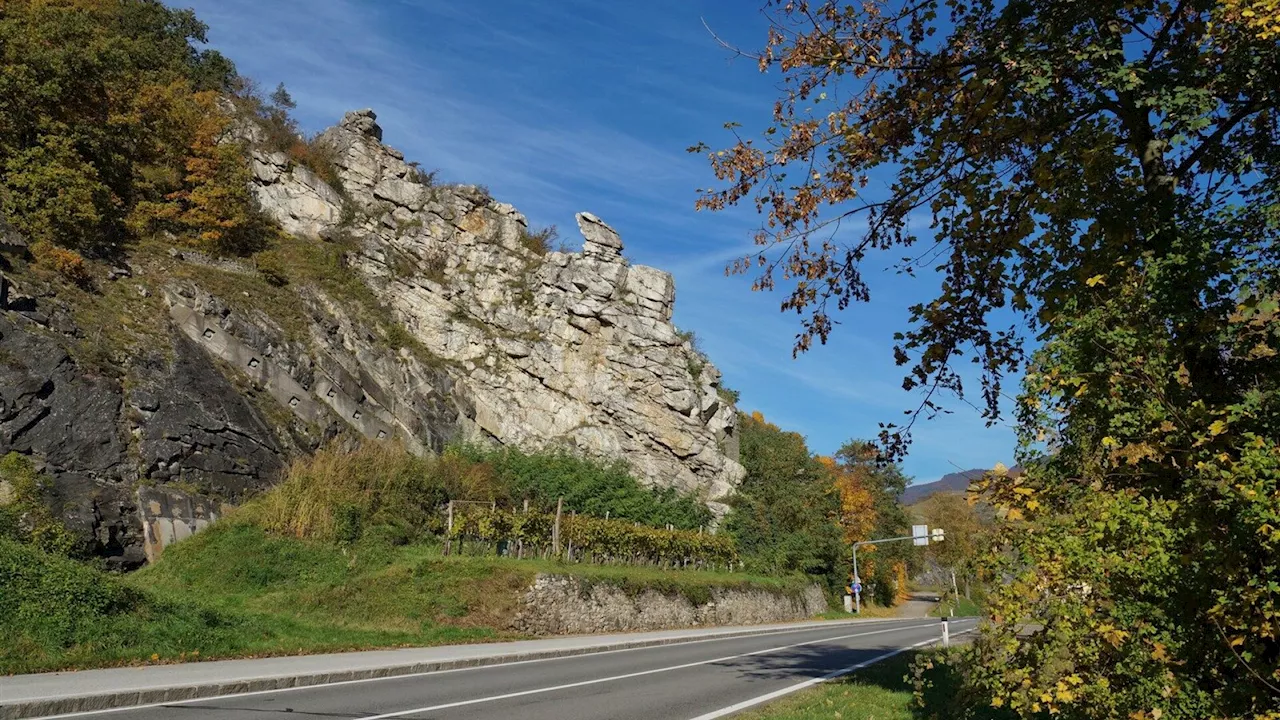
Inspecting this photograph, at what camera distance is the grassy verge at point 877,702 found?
8.43 m

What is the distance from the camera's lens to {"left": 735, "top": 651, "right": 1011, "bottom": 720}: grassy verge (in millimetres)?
8430

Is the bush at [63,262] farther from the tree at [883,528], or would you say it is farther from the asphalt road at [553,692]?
the tree at [883,528]

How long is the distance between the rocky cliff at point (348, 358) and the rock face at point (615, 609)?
9.77m

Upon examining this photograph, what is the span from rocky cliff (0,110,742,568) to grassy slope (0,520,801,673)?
2.55 m

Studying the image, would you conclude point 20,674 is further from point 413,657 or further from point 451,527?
point 451,527

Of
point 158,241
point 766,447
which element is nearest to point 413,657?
point 158,241

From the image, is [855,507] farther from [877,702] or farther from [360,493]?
[877,702]

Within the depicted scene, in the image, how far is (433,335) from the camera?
4441 cm

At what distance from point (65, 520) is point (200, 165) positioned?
76.8 feet

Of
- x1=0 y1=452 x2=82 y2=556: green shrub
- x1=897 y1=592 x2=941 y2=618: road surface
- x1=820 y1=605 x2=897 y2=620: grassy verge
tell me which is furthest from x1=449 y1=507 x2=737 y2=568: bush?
x1=897 y1=592 x2=941 y2=618: road surface

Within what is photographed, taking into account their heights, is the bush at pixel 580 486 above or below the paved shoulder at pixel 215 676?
above

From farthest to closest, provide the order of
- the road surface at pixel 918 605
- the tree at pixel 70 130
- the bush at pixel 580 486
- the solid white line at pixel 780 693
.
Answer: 1. the road surface at pixel 918 605
2. the bush at pixel 580 486
3. the tree at pixel 70 130
4. the solid white line at pixel 780 693

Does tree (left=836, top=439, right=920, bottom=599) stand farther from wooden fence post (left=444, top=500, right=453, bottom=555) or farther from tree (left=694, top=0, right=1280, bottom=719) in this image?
tree (left=694, top=0, right=1280, bottom=719)

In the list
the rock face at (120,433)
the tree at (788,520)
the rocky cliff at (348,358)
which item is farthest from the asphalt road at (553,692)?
the tree at (788,520)
